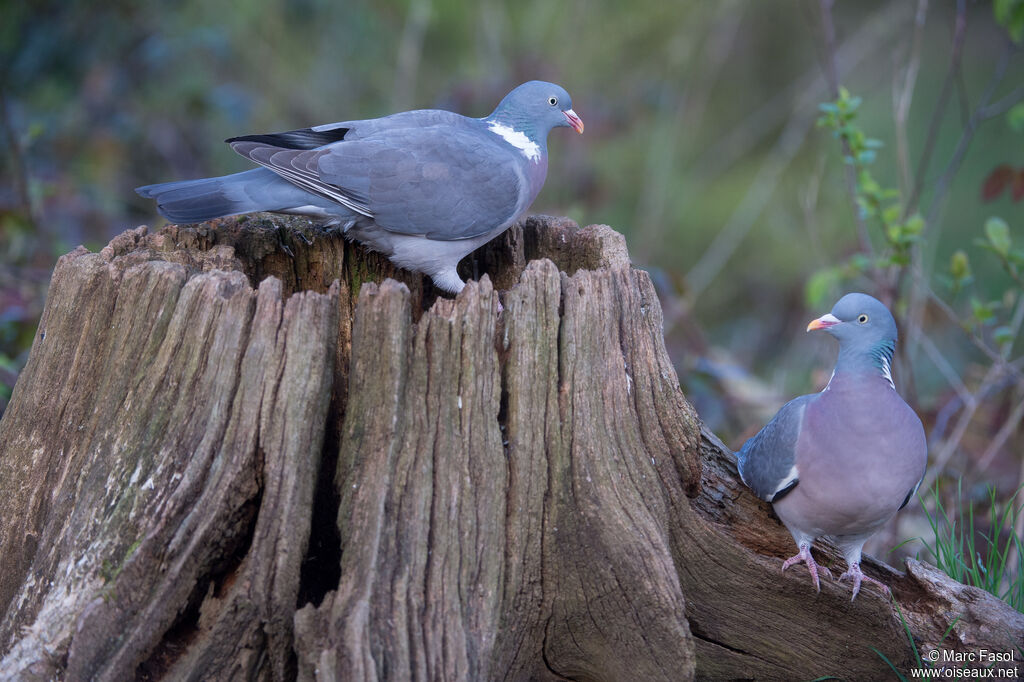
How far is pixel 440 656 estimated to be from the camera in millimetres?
2045

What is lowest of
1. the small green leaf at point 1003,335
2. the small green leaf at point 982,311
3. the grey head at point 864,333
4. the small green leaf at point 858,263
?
the grey head at point 864,333

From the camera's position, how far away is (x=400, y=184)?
298cm

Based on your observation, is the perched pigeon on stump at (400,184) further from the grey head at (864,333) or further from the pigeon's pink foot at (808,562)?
the pigeon's pink foot at (808,562)

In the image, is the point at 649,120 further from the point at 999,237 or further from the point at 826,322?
the point at 826,322

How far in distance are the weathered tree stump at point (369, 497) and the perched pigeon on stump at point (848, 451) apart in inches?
6.7

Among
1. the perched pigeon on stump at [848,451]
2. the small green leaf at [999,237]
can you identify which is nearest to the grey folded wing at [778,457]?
the perched pigeon on stump at [848,451]

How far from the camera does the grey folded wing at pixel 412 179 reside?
2889 mm

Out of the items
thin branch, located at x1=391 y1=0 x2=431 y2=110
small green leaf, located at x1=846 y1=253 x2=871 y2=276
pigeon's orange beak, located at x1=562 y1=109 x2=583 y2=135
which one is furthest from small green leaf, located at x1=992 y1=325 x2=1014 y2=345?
thin branch, located at x1=391 y1=0 x2=431 y2=110

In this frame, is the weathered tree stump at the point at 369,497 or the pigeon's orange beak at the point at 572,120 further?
the pigeon's orange beak at the point at 572,120

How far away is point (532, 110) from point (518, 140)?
17 centimetres

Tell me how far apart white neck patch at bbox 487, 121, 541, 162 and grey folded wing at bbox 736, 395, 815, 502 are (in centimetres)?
141

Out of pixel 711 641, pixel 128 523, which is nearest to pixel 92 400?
pixel 128 523

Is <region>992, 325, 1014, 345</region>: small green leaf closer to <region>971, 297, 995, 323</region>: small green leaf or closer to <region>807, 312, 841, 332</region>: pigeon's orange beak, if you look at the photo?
<region>971, 297, 995, 323</region>: small green leaf

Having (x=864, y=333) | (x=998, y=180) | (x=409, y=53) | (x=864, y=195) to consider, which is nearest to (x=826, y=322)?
(x=864, y=333)
